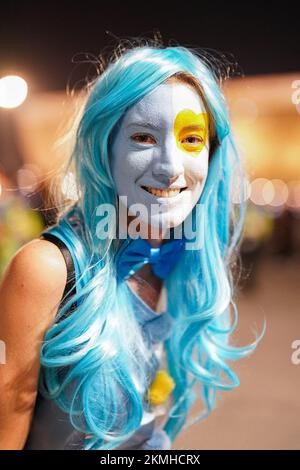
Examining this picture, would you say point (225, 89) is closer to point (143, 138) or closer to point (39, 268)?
point (143, 138)

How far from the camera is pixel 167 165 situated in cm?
106

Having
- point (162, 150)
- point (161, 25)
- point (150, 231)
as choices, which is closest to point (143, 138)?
point (162, 150)

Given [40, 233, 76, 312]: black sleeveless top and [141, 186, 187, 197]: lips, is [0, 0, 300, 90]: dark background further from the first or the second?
[40, 233, 76, 312]: black sleeveless top

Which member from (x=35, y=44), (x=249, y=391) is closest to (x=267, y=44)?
(x=35, y=44)

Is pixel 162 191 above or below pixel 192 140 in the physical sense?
below

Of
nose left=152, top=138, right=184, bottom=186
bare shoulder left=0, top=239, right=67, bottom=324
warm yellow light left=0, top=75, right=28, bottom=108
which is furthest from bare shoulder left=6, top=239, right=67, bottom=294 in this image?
warm yellow light left=0, top=75, right=28, bottom=108

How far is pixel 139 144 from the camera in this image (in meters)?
1.07

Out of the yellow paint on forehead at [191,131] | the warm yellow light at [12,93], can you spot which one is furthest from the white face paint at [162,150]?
the warm yellow light at [12,93]

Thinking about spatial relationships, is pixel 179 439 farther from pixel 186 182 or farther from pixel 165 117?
pixel 165 117

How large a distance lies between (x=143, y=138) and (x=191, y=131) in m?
0.10

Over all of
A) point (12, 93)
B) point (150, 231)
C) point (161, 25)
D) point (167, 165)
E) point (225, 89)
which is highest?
point (161, 25)

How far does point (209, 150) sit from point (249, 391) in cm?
166
